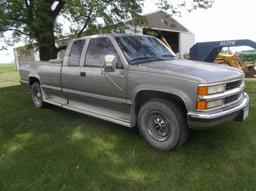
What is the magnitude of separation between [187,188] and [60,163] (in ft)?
6.55

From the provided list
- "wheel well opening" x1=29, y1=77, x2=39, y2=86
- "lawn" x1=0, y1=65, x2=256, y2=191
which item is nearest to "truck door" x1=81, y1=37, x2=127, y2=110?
"lawn" x1=0, y1=65, x2=256, y2=191

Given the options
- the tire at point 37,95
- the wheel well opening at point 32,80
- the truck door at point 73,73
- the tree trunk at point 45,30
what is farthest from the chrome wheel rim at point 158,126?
the tree trunk at point 45,30

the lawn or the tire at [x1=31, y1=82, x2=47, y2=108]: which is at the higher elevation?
the tire at [x1=31, y1=82, x2=47, y2=108]

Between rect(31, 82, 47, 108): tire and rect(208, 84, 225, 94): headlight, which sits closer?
rect(208, 84, 225, 94): headlight

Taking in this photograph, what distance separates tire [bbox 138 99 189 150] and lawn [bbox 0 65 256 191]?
0.63ft

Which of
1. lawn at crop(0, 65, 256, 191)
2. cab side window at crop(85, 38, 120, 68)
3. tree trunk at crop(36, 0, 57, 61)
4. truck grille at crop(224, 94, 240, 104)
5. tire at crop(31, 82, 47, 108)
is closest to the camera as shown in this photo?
lawn at crop(0, 65, 256, 191)

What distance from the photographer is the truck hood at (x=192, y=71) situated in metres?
3.70

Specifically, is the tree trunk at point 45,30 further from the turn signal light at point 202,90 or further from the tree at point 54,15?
the turn signal light at point 202,90

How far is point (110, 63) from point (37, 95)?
12.9 ft

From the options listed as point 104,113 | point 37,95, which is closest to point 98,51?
point 104,113

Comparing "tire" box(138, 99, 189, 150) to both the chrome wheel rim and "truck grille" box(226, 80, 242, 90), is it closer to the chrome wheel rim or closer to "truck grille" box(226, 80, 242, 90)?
the chrome wheel rim

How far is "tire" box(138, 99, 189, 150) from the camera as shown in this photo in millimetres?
3926

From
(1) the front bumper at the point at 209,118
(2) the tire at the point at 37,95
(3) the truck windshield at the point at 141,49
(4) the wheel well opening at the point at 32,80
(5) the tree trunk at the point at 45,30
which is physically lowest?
(2) the tire at the point at 37,95

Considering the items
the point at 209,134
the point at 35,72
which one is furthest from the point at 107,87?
the point at 35,72
